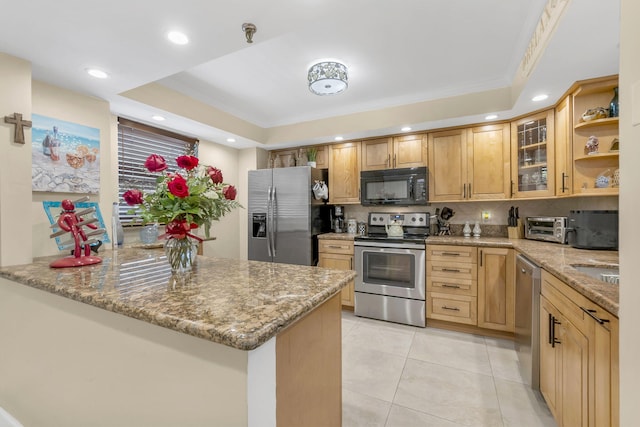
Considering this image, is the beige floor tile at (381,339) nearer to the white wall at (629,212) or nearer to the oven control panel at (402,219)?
the oven control panel at (402,219)

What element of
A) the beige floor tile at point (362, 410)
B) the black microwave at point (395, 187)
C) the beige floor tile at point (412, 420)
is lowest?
the beige floor tile at point (362, 410)

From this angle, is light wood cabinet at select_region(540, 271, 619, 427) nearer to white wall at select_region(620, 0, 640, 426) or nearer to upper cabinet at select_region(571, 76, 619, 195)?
white wall at select_region(620, 0, 640, 426)

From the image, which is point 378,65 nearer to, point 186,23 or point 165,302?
point 186,23

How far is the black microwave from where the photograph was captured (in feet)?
10.7

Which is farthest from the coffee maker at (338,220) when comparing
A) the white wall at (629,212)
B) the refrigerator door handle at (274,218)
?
the white wall at (629,212)

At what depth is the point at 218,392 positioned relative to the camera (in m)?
0.76

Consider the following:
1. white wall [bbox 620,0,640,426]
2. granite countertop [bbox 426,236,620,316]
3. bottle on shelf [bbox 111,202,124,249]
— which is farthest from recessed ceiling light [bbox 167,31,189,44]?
granite countertop [bbox 426,236,620,316]

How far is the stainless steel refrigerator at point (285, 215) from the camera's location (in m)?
3.51

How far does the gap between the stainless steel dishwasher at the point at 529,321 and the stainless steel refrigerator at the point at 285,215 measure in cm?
218

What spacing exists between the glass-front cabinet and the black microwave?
2.98ft

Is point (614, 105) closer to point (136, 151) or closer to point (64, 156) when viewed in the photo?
point (64, 156)

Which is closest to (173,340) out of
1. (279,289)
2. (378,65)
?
(279,289)

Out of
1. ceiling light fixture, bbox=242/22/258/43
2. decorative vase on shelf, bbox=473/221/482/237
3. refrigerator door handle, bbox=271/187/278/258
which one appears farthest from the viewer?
refrigerator door handle, bbox=271/187/278/258

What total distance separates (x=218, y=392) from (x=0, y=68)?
2.25m
